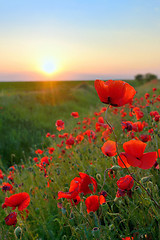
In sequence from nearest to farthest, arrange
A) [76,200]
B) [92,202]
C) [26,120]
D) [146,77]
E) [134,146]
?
[134,146]
[92,202]
[76,200]
[26,120]
[146,77]

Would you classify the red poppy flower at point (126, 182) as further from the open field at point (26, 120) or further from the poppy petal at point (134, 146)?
the open field at point (26, 120)

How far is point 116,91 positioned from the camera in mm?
994

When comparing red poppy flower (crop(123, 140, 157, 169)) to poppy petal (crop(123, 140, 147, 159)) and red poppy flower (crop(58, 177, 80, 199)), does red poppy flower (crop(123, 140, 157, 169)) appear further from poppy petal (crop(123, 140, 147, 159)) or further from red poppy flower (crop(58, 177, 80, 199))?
red poppy flower (crop(58, 177, 80, 199))

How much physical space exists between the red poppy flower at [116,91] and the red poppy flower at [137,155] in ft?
0.61

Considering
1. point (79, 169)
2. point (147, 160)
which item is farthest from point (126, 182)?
point (79, 169)

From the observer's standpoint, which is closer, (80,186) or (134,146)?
(134,146)

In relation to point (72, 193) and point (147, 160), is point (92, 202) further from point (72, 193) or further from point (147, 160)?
point (147, 160)

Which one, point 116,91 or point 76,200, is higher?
point 116,91

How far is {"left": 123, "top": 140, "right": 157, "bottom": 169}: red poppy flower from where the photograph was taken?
97 cm

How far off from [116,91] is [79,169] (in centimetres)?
187

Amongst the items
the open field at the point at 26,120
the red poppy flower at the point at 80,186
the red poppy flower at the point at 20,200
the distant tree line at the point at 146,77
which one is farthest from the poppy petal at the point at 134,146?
the distant tree line at the point at 146,77

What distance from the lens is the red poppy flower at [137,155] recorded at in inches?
38.1

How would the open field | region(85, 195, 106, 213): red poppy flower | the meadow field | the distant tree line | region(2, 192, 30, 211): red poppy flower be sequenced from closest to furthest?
region(85, 195, 106, 213): red poppy flower
the meadow field
region(2, 192, 30, 211): red poppy flower
the open field
the distant tree line

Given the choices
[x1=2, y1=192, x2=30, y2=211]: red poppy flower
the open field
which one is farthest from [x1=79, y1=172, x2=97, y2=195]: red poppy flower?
the open field
